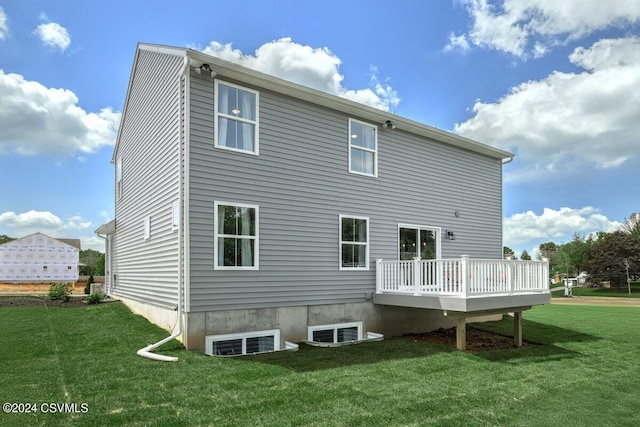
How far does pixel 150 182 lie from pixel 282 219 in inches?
153

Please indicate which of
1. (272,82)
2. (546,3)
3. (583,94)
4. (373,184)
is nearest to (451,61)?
(546,3)

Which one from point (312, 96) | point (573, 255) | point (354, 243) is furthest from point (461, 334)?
point (573, 255)

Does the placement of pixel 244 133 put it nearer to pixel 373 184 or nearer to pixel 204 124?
pixel 204 124

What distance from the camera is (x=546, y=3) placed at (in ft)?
41.7

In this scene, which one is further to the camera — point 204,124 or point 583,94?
point 583,94

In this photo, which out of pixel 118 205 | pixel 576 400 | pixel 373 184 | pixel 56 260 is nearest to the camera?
pixel 576 400

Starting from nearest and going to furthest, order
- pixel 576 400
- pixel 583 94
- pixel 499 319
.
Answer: pixel 576 400 → pixel 499 319 → pixel 583 94

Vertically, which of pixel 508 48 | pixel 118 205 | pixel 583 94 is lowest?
pixel 118 205

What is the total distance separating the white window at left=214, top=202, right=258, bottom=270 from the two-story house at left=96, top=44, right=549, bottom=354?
0.02 meters

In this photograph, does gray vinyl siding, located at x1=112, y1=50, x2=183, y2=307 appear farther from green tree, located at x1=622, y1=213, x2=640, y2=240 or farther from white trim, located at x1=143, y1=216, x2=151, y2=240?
green tree, located at x1=622, y1=213, x2=640, y2=240

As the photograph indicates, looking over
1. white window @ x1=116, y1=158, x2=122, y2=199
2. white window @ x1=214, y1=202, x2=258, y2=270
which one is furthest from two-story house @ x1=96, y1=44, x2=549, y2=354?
white window @ x1=116, y1=158, x2=122, y2=199

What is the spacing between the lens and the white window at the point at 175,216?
7902 mm

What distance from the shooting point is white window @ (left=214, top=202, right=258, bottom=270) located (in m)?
8.03

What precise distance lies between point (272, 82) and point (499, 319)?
1058cm
